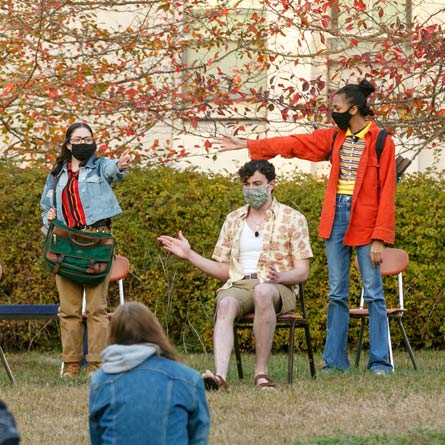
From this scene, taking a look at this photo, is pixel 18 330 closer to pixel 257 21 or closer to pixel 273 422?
pixel 257 21

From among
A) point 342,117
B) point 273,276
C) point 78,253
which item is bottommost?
point 273,276

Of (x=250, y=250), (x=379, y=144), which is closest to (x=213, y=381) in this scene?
(x=250, y=250)

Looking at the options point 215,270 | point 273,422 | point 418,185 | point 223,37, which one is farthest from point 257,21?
point 273,422

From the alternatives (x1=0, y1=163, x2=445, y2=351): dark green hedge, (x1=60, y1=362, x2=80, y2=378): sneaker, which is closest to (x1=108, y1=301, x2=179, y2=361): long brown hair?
(x1=60, y1=362, x2=80, y2=378): sneaker

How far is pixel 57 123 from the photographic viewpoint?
13.4m

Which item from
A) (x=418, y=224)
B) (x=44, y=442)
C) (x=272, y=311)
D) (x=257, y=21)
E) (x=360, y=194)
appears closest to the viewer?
(x=44, y=442)

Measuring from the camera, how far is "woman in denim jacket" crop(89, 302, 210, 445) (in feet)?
15.1

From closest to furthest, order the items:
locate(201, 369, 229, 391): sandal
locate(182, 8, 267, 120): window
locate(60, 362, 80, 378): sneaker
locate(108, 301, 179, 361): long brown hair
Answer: locate(108, 301, 179, 361): long brown hair
locate(201, 369, 229, 391): sandal
locate(60, 362, 80, 378): sneaker
locate(182, 8, 267, 120): window

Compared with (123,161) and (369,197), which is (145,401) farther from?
(369,197)

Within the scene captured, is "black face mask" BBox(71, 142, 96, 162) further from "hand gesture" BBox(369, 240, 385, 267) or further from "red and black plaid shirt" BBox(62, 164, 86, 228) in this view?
"hand gesture" BBox(369, 240, 385, 267)

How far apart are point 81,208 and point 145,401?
179 inches

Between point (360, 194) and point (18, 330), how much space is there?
439 centimetres

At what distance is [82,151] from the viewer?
29.5 ft

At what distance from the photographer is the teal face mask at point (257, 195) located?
28.4 feet
